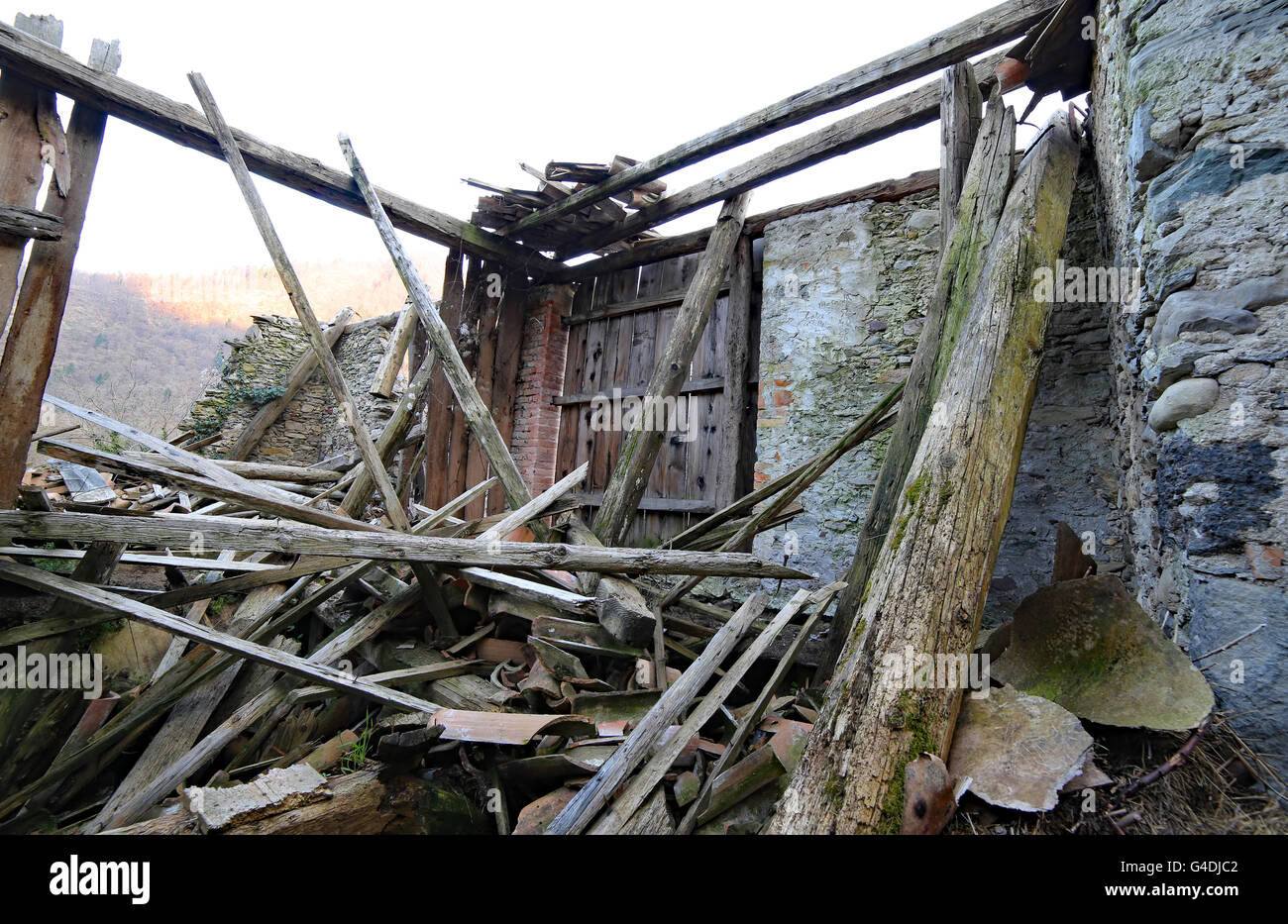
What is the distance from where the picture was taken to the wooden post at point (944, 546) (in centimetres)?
142

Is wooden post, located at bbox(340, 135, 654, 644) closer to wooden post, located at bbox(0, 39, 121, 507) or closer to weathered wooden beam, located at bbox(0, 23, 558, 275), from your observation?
weathered wooden beam, located at bbox(0, 23, 558, 275)

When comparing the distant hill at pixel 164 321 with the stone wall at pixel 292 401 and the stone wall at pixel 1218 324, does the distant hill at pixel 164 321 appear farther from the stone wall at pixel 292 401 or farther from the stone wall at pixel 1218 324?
the stone wall at pixel 1218 324

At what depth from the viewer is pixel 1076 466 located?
323cm

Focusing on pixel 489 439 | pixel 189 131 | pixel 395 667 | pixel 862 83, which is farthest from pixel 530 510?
pixel 189 131

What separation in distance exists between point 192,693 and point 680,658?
2433 mm

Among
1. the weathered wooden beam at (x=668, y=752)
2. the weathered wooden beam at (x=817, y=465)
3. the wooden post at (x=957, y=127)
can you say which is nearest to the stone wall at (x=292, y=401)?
the weathered wooden beam at (x=817, y=465)

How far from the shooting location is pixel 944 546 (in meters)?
1.86

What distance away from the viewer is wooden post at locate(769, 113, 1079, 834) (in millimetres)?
1423

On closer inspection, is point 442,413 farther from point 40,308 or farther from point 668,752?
point 668,752

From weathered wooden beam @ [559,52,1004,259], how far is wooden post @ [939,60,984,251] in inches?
5.2

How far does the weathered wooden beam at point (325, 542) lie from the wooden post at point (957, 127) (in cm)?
231

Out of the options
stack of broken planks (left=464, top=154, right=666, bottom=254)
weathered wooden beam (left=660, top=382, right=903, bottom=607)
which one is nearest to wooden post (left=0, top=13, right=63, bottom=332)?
stack of broken planks (left=464, top=154, right=666, bottom=254)
